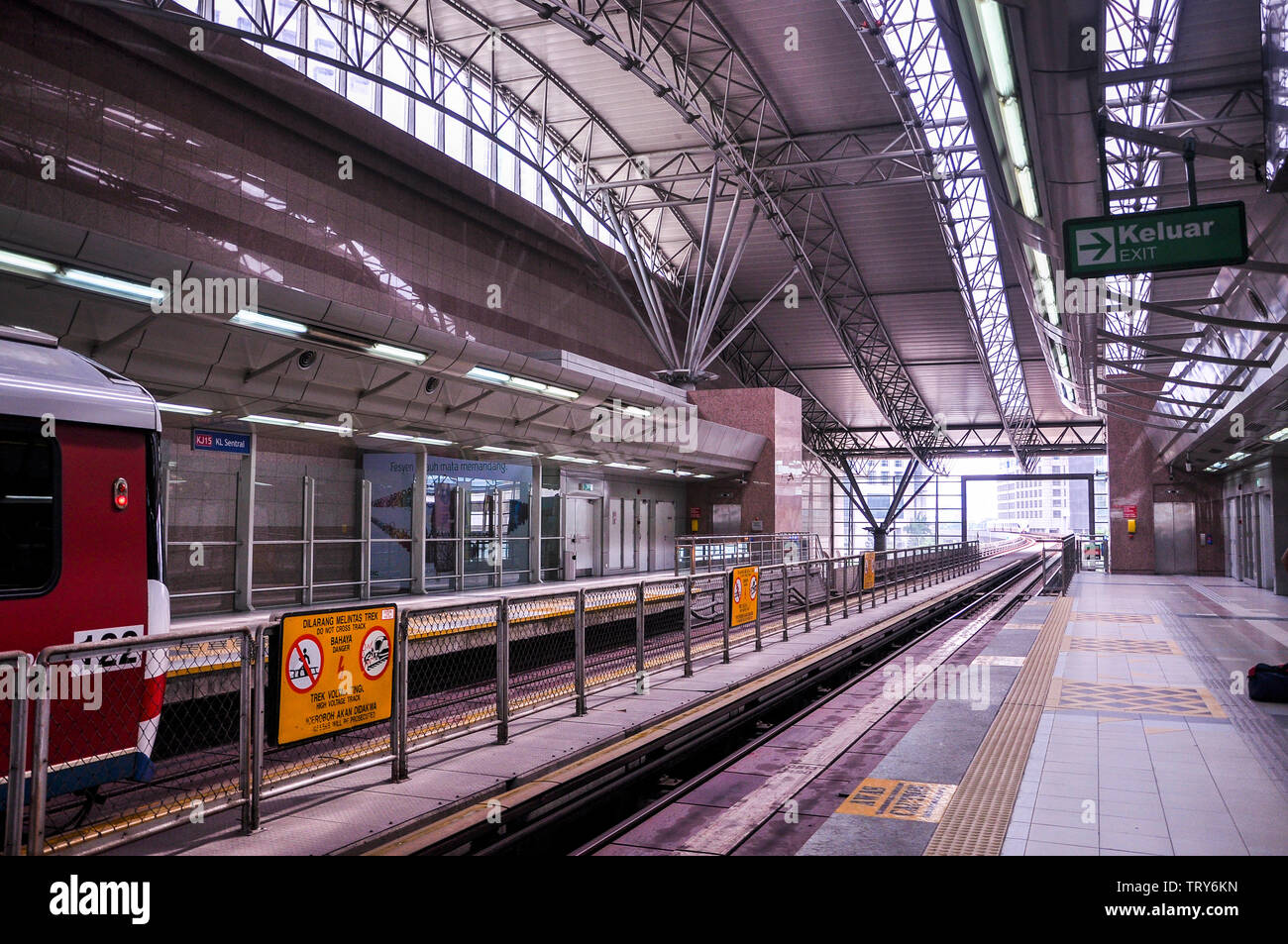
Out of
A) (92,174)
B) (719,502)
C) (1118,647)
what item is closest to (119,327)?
(92,174)

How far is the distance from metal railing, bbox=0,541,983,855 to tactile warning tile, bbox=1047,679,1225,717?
13.3 ft

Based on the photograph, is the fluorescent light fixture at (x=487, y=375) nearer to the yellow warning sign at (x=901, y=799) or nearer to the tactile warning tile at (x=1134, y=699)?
the tactile warning tile at (x=1134, y=699)

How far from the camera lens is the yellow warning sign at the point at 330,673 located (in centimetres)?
562

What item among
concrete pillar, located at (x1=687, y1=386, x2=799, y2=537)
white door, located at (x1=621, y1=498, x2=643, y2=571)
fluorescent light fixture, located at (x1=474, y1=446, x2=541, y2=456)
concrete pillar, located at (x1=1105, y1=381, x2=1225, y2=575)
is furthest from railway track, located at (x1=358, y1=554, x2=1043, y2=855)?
concrete pillar, located at (x1=1105, y1=381, x2=1225, y2=575)

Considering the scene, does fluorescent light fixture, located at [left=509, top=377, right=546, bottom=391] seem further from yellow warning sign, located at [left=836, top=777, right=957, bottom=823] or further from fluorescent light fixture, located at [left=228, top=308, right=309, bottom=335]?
yellow warning sign, located at [left=836, top=777, right=957, bottom=823]

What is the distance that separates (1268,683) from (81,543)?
1072cm

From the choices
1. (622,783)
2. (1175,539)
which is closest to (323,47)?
(622,783)

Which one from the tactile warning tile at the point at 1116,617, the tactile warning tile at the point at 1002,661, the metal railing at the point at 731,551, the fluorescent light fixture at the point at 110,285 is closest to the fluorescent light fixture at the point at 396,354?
the fluorescent light fixture at the point at 110,285

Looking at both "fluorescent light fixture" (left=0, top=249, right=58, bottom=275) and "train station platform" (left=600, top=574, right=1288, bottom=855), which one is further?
"fluorescent light fixture" (left=0, top=249, right=58, bottom=275)

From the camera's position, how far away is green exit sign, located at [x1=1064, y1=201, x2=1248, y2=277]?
7535mm

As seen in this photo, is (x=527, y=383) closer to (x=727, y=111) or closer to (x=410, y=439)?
(x=410, y=439)
